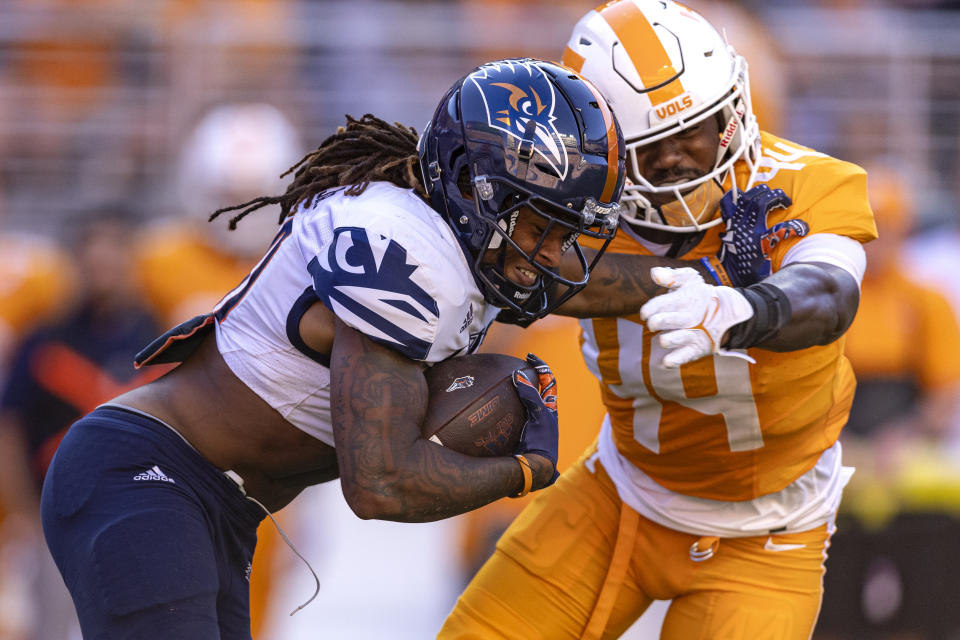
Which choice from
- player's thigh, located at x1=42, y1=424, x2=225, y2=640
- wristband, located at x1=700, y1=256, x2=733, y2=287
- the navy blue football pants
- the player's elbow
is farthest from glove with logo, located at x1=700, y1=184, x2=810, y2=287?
player's thigh, located at x1=42, y1=424, x2=225, y2=640

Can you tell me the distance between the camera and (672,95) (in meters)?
3.22

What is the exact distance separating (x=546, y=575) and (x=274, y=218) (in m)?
3.26

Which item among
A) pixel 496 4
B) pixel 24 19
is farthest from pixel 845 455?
pixel 24 19

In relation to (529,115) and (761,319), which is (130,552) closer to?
(529,115)

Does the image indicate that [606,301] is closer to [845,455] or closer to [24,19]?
[845,455]

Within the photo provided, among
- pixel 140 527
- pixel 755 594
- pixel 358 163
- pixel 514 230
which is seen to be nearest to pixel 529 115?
pixel 514 230

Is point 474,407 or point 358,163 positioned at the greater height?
point 358,163

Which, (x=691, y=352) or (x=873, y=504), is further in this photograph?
(x=873, y=504)

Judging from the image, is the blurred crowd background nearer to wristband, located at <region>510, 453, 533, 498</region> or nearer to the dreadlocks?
the dreadlocks

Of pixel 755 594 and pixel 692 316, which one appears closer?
pixel 692 316

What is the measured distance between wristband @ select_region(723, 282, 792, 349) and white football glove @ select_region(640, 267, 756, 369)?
2cm

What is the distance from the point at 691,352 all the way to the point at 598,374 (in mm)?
966

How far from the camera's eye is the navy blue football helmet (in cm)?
283

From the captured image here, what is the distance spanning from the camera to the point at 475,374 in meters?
2.98
